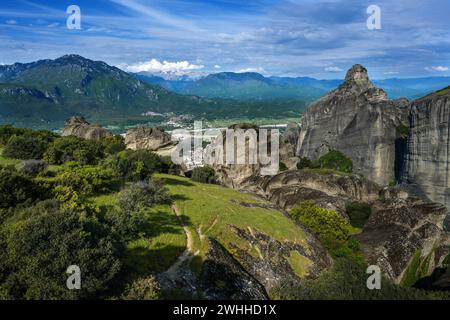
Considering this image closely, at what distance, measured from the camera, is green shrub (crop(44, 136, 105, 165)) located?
39.6 meters

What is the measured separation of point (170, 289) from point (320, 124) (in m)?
97.3

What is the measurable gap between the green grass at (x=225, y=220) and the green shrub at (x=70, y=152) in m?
10.5

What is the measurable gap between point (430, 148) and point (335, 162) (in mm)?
29380

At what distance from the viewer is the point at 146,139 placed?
77.4 meters

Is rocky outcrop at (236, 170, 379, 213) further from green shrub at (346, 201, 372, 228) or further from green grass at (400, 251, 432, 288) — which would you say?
green grass at (400, 251, 432, 288)

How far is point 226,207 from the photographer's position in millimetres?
33500

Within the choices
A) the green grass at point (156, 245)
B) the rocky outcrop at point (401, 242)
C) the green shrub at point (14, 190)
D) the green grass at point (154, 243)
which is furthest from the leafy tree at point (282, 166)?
the green shrub at point (14, 190)

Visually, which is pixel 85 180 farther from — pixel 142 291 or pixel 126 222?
pixel 142 291

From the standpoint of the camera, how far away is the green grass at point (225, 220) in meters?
28.3

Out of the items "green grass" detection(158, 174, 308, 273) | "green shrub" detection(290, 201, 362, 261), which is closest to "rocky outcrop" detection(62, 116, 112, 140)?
"green grass" detection(158, 174, 308, 273)

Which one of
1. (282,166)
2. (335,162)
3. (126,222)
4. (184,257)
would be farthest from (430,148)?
(126,222)

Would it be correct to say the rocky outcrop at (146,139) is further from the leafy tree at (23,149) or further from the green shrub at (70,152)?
the leafy tree at (23,149)

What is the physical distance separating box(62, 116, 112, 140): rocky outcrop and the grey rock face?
65.2 m
